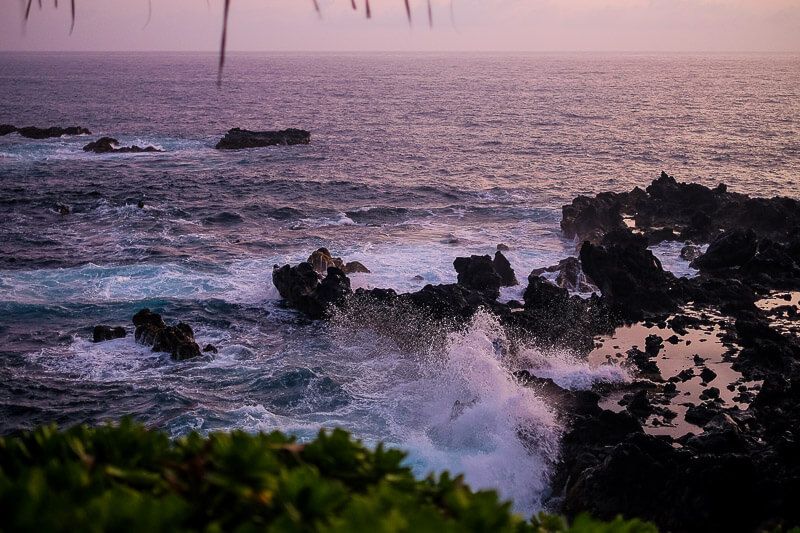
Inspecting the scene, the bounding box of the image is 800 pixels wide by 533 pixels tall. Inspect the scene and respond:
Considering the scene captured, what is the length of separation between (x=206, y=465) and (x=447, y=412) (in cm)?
1356

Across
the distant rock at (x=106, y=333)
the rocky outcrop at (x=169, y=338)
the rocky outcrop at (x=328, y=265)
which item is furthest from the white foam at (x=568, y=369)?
the distant rock at (x=106, y=333)

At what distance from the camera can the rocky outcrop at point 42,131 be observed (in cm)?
6225

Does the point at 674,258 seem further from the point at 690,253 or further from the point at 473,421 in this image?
the point at 473,421

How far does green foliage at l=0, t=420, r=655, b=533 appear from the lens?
2.79m

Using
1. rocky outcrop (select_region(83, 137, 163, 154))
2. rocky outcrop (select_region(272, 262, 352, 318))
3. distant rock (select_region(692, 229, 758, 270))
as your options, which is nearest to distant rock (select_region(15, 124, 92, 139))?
rocky outcrop (select_region(83, 137, 163, 154))

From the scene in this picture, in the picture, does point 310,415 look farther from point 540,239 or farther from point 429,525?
point 540,239

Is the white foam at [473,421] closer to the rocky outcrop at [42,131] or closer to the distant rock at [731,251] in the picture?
the distant rock at [731,251]

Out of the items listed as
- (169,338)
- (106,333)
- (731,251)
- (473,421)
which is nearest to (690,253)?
(731,251)

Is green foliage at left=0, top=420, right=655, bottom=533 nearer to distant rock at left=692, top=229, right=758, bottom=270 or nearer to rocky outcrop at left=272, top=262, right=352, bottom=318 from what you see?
rocky outcrop at left=272, top=262, right=352, bottom=318

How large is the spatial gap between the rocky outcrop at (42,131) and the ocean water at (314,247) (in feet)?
7.58

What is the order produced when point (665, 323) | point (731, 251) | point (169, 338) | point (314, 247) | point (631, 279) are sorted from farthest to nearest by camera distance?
point (314, 247) < point (731, 251) < point (631, 279) < point (665, 323) < point (169, 338)

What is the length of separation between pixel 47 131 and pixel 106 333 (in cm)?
4932

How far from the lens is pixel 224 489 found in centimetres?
338

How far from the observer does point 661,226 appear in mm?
34688
